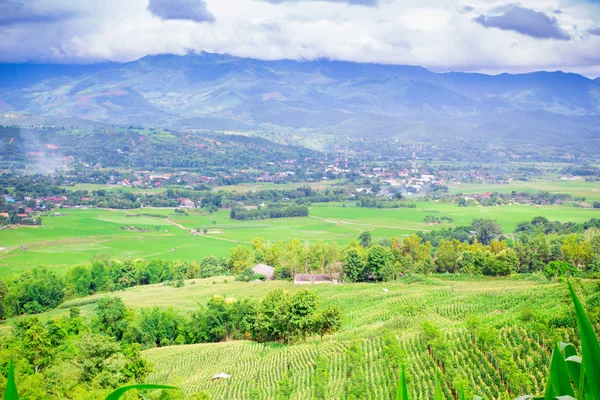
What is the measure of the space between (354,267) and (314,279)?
4.08m

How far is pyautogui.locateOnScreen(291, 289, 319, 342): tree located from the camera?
31.6 metres

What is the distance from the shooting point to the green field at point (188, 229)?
6625 centimetres

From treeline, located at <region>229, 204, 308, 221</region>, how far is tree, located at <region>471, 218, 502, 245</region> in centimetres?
3105

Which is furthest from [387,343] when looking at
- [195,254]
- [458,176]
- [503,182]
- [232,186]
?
[458,176]

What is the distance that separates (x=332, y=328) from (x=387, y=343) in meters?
6.58

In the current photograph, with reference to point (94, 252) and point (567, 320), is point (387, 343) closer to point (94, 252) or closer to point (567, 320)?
point (567, 320)

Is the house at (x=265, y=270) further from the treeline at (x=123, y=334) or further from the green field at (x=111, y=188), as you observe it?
the green field at (x=111, y=188)

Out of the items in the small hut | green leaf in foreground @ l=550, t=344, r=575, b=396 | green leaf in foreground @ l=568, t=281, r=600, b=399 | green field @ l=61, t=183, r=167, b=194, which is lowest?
the small hut

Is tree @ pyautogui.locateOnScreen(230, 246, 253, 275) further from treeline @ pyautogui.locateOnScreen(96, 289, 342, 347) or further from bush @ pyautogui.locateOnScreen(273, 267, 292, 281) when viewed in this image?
treeline @ pyautogui.locateOnScreen(96, 289, 342, 347)

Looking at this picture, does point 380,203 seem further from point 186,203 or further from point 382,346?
point 382,346

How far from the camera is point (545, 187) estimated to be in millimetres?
119500

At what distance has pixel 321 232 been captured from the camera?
7738cm

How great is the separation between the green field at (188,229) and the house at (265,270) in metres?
10.6

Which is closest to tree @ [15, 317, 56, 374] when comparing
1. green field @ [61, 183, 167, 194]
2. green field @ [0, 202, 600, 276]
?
green field @ [0, 202, 600, 276]
